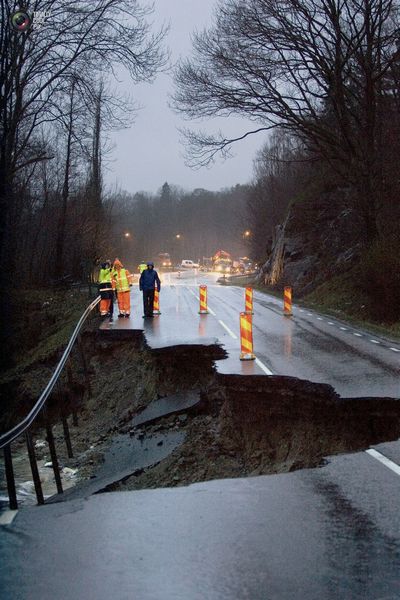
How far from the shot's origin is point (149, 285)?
76.1 ft

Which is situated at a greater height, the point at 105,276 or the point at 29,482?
the point at 105,276

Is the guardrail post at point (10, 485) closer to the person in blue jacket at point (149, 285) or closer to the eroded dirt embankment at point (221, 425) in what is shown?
the eroded dirt embankment at point (221, 425)

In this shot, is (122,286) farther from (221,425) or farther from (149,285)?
(221,425)

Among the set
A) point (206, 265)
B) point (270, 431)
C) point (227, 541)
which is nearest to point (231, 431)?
point (270, 431)

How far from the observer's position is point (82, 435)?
14352 mm

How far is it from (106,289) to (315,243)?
20228 mm

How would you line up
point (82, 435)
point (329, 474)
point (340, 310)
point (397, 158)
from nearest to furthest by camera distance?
1. point (329, 474)
2. point (82, 435)
3. point (340, 310)
4. point (397, 158)

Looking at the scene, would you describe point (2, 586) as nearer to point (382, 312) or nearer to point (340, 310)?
point (382, 312)

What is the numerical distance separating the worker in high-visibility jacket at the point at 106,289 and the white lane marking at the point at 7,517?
54.4 feet

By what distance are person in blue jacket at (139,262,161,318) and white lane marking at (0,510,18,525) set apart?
16.8 m

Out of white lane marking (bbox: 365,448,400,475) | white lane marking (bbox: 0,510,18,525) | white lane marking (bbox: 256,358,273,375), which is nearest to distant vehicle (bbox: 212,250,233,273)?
white lane marking (bbox: 256,358,273,375)

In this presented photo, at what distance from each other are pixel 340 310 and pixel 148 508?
22.5 metres

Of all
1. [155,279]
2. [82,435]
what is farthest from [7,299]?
[82,435]

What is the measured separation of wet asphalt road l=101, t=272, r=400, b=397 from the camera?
39.0 feet
